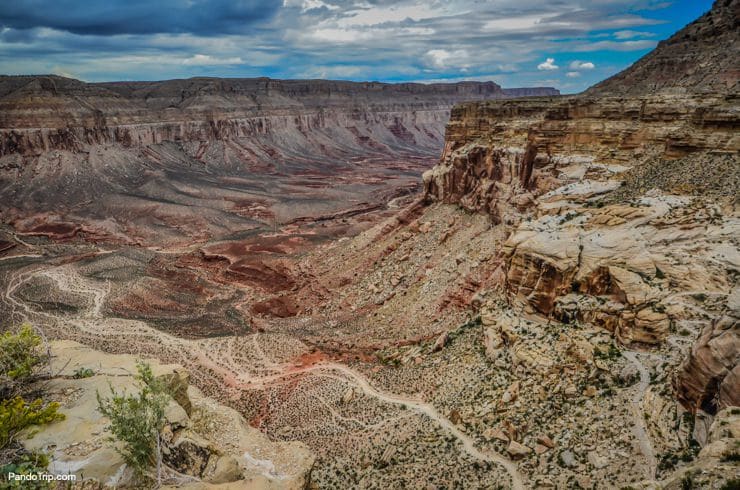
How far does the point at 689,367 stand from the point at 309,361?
24.3 m

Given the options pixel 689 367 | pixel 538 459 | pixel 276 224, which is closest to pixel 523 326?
pixel 538 459

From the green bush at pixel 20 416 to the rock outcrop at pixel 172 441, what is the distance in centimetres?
48

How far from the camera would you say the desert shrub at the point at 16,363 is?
720 inches

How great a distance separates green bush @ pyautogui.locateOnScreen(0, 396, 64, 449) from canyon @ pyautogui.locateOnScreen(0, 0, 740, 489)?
1439mm

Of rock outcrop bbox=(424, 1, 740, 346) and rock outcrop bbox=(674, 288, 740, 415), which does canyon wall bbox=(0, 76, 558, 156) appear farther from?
rock outcrop bbox=(674, 288, 740, 415)

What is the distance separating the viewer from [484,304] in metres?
29.6

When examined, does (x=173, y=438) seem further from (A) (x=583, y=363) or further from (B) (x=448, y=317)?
(B) (x=448, y=317)

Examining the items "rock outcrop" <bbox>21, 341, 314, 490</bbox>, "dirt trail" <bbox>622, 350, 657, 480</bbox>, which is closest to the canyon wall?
"rock outcrop" <bbox>21, 341, 314, 490</bbox>

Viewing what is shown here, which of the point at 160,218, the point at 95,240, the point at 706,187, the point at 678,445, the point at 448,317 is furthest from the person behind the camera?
the point at 160,218

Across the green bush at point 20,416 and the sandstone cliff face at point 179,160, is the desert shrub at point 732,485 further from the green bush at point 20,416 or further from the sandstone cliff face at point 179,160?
the sandstone cliff face at point 179,160

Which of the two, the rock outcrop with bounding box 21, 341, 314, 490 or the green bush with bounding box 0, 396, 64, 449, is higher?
the green bush with bounding box 0, 396, 64, 449

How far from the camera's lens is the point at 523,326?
24.8 meters

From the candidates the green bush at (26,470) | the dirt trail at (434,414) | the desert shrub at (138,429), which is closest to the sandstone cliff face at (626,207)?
the dirt trail at (434,414)

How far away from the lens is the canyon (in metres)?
18.0
